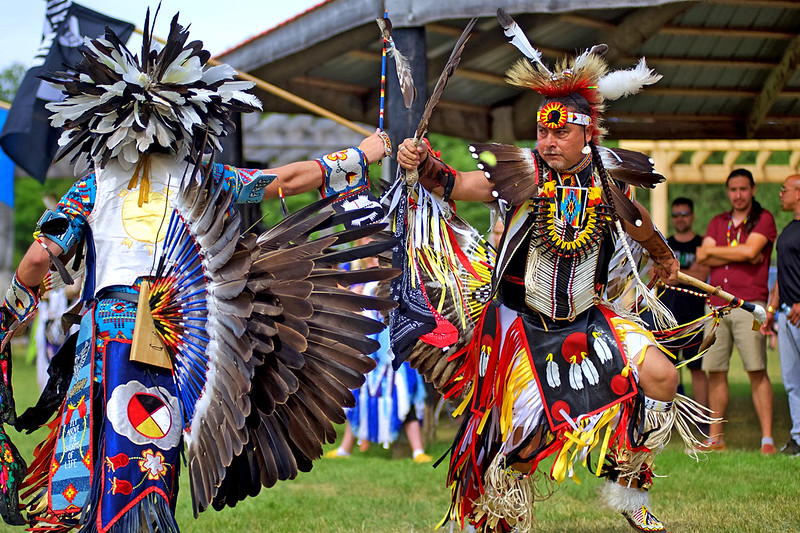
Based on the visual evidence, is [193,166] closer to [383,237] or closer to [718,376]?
[383,237]

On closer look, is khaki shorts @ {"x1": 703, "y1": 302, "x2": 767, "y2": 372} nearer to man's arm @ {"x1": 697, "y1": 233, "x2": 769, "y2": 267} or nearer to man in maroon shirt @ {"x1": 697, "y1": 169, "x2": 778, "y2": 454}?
man in maroon shirt @ {"x1": 697, "y1": 169, "x2": 778, "y2": 454}

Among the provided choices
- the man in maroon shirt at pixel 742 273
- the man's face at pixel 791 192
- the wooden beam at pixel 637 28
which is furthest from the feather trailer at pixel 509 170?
the wooden beam at pixel 637 28

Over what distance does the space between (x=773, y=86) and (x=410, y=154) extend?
700 cm

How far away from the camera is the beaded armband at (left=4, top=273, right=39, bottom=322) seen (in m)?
3.32

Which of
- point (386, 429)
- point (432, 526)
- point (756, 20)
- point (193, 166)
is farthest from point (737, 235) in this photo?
point (193, 166)

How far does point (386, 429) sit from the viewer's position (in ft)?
24.1

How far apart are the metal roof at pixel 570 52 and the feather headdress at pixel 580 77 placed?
2.41m

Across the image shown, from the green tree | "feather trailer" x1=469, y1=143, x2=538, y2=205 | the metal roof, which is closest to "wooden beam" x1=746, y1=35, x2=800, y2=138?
the metal roof

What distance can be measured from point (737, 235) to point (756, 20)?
8.24ft

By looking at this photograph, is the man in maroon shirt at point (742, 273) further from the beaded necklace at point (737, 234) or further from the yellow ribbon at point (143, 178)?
Answer: the yellow ribbon at point (143, 178)

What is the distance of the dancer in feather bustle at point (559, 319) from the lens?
154 inches

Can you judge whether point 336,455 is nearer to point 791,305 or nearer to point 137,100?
point 791,305

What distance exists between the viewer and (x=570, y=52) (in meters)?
9.32

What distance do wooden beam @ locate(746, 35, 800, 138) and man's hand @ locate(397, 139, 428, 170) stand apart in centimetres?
639
